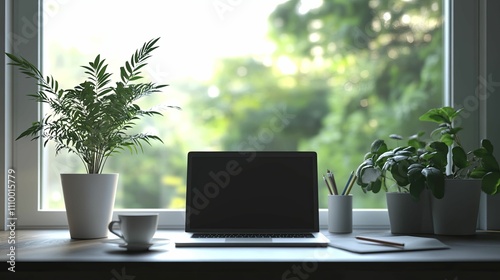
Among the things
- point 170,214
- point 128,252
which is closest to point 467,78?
point 170,214

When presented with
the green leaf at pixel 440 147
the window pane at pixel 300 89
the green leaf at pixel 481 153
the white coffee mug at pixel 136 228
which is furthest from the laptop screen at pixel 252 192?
the window pane at pixel 300 89

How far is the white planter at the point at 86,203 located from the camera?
143cm

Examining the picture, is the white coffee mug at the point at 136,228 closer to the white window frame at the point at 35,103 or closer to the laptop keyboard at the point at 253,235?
the laptop keyboard at the point at 253,235

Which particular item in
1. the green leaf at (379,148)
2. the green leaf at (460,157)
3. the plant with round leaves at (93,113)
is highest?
the plant with round leaves at (93,113)

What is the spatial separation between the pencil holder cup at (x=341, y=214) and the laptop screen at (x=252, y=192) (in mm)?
101

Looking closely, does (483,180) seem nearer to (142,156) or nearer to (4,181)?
(4,181)

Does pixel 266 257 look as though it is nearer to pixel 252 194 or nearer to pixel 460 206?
pixel 252 194

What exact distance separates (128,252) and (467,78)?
3.80 ft

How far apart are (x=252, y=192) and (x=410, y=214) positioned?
45 cm

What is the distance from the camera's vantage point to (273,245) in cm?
125

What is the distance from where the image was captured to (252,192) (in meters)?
1.49

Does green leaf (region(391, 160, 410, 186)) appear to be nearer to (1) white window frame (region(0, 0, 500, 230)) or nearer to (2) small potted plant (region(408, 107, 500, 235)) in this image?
(2) small potted plant (region(408, 107, 500, 235))

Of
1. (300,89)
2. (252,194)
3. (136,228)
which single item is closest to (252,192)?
(252,194)

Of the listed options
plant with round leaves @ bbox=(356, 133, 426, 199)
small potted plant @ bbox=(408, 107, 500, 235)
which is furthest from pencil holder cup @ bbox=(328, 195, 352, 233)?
small potted plant @ bbox=(408, 107, 500, 235)
